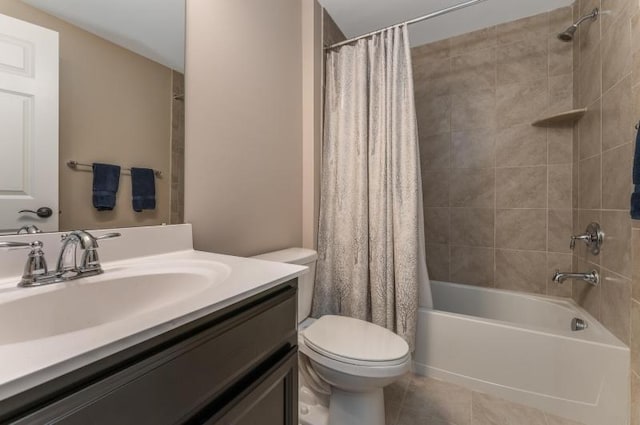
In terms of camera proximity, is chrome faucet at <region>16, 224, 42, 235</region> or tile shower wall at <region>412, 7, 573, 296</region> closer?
chrome faucet at <region>16, 224, 42, 235</region>

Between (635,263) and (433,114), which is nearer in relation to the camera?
(635,263)

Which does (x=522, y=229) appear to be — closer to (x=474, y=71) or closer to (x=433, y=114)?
(x=433, y=114)

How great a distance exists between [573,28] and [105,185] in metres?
2.59

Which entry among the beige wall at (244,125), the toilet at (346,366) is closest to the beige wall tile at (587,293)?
the toilet at (346,366)

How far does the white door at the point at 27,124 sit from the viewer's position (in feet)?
2.24

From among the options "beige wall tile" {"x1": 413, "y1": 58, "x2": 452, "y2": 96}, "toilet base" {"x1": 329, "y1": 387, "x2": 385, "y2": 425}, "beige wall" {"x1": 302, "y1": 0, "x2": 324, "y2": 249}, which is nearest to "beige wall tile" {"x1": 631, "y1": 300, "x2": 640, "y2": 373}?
"toilet base" {"x1": 329, "y1": 387, "x2": 385, "y2": 425}

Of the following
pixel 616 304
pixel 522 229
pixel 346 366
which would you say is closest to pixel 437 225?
pixel 522 229

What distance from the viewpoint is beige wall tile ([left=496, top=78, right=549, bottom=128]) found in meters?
1.95

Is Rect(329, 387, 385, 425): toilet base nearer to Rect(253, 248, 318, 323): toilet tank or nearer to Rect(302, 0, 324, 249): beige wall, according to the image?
Rect(253, 248, 318, 323): toilet tank

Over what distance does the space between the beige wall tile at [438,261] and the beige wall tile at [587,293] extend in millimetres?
764

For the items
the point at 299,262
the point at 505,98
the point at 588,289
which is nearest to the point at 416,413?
the point at 299,262

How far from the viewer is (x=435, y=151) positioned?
7.50ft

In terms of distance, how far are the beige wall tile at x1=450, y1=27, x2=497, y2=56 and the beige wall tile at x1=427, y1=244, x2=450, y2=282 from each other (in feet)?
5.05

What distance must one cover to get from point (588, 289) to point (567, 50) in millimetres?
1556
